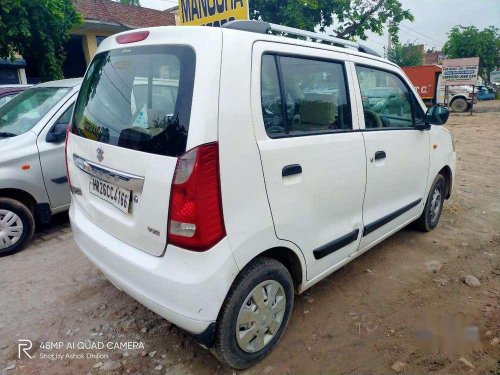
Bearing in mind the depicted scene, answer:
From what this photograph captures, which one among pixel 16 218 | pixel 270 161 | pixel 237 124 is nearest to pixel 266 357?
pixel 270 161

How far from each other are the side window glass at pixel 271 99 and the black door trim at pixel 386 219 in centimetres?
119

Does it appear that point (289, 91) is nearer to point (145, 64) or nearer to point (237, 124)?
point (237, 124)

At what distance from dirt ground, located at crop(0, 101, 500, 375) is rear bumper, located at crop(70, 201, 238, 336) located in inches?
21.9

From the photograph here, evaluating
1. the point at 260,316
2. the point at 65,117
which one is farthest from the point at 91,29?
the point at 260,316

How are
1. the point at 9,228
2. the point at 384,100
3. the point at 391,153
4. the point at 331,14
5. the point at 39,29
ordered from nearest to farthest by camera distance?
1. the point at 391,153
2. the point at 384,100
3. the point at 9,228
4. the point at 39,29
5. the point at 331,14

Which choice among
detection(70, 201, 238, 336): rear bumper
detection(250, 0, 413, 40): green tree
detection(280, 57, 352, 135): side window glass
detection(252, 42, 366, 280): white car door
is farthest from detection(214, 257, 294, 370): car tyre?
detection(250, 0, 413, 40): green tree

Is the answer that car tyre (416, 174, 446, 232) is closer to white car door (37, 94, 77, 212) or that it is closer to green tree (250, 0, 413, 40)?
white car door (37, 94, 77, 212)

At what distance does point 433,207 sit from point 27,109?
15.2ft

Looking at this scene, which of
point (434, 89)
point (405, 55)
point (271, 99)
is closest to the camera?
point (271, 99)

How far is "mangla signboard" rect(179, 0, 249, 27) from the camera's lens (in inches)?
196

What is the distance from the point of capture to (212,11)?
5.45 metres

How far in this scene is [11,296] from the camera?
290 cm

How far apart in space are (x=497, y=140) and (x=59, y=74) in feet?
40.3

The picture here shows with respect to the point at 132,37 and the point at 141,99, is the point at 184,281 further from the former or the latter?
the point at 132,37
